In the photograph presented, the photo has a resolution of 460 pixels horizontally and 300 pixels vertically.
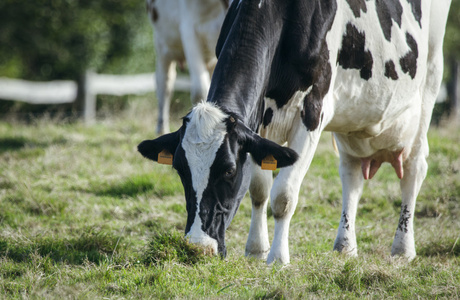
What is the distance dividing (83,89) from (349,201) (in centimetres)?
1056

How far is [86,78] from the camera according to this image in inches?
570

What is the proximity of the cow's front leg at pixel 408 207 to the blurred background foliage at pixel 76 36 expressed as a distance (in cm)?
881

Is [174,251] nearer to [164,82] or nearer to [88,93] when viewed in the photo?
[164,82]

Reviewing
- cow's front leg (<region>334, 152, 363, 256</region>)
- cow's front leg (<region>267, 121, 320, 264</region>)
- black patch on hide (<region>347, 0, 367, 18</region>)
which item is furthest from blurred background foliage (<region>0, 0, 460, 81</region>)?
cow's front leg (<region>267, 121, 320, 264</region>)

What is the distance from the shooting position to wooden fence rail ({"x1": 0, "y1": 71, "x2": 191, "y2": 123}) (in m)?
14.6

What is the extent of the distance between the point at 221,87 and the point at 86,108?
11.1 metres

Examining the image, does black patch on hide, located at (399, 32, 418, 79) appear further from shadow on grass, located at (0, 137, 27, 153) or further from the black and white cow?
shadow on grass, located at (0, 137, 27, 153)

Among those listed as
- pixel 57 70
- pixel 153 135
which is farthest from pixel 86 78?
pixel 153 135

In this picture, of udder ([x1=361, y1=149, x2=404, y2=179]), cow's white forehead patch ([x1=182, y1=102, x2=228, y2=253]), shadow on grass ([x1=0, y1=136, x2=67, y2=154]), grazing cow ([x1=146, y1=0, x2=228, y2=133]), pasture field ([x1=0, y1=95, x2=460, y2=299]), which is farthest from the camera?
shadow on grass ([x1=0, y1=136, x2=67, y2=154])

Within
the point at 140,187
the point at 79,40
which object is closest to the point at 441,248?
the point at 140,187

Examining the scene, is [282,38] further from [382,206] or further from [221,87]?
[382,206]

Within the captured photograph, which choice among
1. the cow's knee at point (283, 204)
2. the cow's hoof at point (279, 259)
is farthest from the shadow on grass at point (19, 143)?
the cow's hoof at point (279, 259)

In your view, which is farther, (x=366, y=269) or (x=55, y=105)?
(x=55, y=105)

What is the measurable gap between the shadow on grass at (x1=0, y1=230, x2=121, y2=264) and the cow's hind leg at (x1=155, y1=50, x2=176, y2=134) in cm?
447
